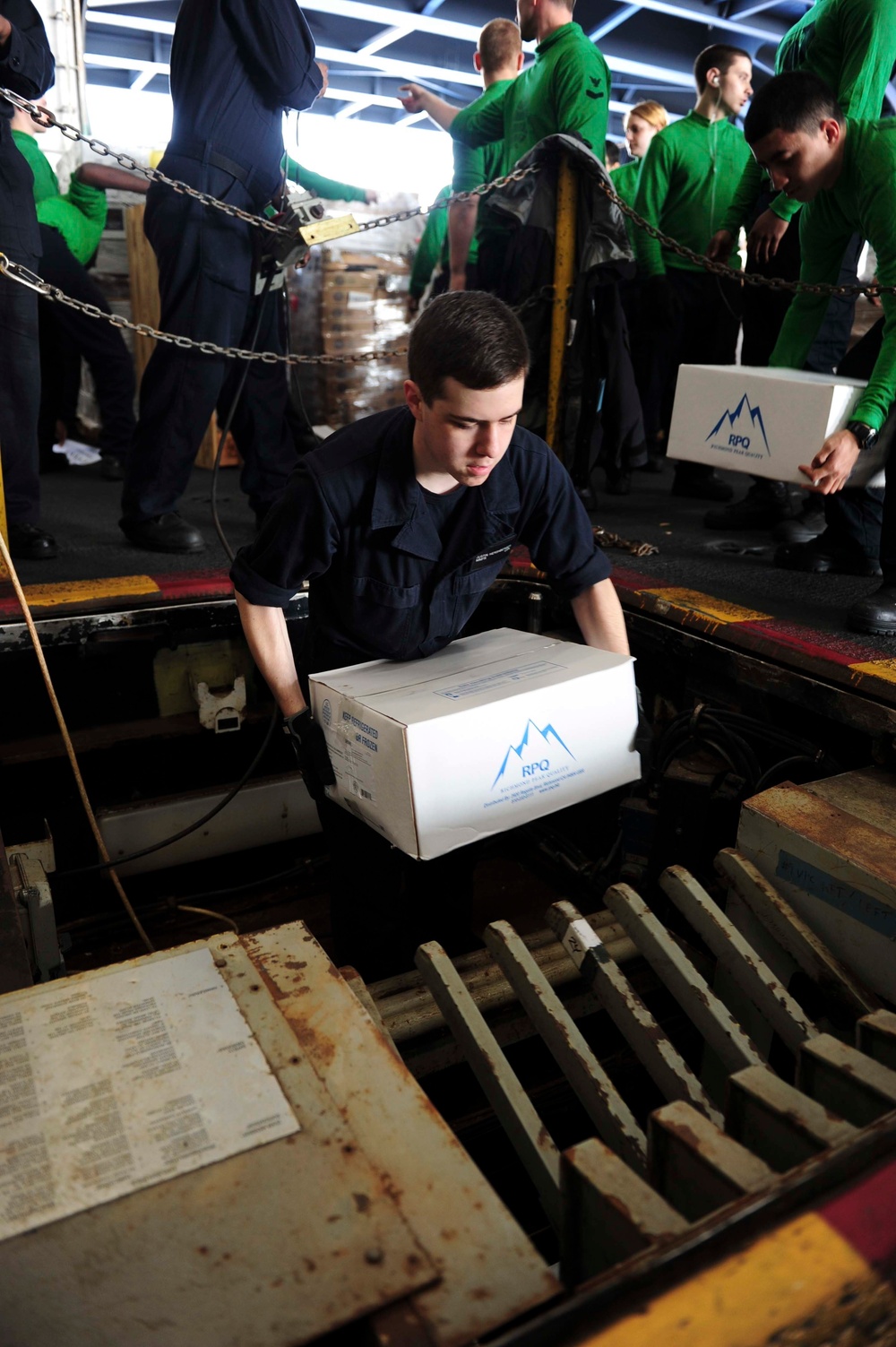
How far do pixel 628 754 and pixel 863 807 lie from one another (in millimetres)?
431

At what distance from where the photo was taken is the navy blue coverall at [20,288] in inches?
96.9

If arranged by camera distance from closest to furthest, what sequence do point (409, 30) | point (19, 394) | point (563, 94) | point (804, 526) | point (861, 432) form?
point (861, 432) < point (19, 394) < point (804, 526) < point (563, 94) < point (409, 30)

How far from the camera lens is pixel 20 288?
2.62 meters

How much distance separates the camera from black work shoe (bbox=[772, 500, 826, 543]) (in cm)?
319

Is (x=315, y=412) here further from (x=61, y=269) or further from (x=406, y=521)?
(x=406, y=521)

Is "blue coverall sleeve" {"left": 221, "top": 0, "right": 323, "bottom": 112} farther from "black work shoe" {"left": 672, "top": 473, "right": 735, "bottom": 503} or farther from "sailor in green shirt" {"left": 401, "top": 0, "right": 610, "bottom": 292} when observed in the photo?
"black work shoe" {"left": 672, "top": 473, "right": 735, "bottom": 503}

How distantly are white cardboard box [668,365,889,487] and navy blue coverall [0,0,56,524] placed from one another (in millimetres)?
1898

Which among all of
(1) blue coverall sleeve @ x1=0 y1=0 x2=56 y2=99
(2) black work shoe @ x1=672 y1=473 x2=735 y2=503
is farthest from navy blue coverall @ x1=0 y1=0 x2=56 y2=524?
(2) black work shoe @ x1=672 y1=473 x2=735 y2=503

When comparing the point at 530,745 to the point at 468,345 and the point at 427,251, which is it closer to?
the point at 468,345

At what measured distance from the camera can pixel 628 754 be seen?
184 centimetres

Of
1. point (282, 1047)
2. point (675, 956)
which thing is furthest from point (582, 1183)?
point (675, 956)

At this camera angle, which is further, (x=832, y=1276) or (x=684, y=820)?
(x=684, y=820)

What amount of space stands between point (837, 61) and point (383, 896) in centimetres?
291

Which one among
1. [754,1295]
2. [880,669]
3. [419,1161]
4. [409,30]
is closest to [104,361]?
[880,669]
